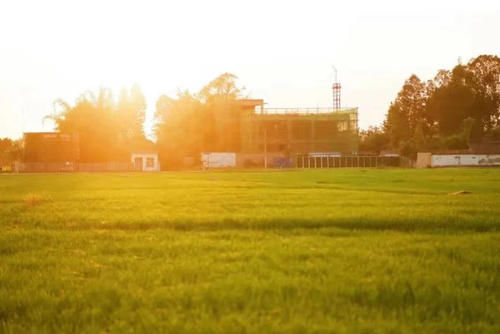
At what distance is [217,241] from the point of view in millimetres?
6441

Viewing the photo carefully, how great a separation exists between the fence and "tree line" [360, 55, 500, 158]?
48.7ft

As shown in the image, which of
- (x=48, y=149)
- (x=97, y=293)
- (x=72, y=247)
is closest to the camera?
(x=97, y=293)

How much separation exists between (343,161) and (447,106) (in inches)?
1291

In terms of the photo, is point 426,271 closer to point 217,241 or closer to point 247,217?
point 217,241

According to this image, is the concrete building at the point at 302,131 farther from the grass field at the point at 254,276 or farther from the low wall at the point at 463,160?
the grass field at the point at 254,276

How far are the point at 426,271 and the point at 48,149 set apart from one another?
70.6 metres

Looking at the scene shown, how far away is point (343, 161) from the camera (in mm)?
75812

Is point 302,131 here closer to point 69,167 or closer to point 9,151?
point 69,167

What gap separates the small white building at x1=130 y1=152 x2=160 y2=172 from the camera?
72.8 metres

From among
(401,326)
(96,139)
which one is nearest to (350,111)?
(96,139)

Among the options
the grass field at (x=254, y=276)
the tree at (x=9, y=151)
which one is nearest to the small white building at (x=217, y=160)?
the tree at (x=9, y=151)

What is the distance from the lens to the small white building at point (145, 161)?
7276 cm

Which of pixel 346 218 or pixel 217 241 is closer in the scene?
pixel 217 241

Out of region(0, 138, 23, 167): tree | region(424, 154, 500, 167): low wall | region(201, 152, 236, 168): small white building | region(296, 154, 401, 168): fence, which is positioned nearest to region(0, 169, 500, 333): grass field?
region(424, 154, 500, 167): low wall
